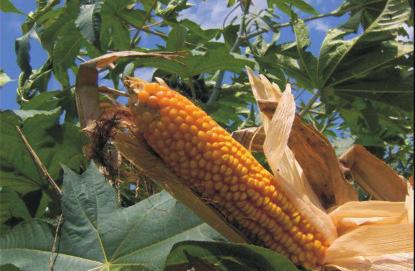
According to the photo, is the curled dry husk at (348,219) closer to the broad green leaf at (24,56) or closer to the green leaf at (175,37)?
the green leaf at (175,37)

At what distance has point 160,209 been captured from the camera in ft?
2.74

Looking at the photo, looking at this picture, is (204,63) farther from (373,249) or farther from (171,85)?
(373,249)

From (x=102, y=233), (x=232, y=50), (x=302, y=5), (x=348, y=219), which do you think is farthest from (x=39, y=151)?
(x=302, y=5)

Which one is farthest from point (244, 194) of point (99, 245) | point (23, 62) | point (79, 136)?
point (23, 62)

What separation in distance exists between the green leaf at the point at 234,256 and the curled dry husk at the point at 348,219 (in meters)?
0.11

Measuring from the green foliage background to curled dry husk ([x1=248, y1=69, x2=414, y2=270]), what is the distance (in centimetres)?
11

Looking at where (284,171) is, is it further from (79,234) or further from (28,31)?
(28,31)

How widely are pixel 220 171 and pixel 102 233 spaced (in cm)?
20

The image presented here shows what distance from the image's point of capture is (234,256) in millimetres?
722

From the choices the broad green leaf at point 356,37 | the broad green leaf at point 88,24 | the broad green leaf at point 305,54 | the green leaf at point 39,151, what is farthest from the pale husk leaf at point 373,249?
the broad green leaf at point 88,24

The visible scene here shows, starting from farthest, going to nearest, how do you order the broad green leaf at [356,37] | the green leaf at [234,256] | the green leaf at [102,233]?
the broad green leaf at [356,37]
the green leaf at [102,233]
the green leaf at [234,256]

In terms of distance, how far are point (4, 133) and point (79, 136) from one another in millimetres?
130

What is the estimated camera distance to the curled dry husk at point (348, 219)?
0.75 metres

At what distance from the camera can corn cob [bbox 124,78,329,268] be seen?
0.74 metres
